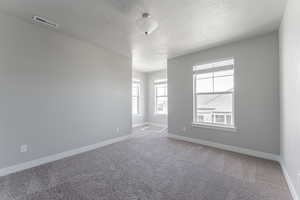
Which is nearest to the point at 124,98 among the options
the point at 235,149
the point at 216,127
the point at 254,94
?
the point at 216,127

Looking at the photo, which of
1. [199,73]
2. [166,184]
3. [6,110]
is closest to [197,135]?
[199,73]

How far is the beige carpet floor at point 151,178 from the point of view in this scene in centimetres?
176

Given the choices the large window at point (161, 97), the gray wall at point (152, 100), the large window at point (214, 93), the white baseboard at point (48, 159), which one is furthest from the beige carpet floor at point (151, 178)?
the large window at point (161, 97)

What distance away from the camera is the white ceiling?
201 centimetres

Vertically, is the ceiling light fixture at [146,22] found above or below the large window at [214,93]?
above

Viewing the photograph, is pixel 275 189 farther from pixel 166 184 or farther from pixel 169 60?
pixel 169 60

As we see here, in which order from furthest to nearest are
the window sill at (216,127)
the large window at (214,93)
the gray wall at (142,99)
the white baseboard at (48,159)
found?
the gray wall at (142,99) < the large window at (214,93) < the window sill at (216,127) < the white baseboard at (48,159)

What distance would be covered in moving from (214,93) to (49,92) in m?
4.07

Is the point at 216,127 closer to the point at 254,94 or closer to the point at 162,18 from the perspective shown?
the point at 254,94

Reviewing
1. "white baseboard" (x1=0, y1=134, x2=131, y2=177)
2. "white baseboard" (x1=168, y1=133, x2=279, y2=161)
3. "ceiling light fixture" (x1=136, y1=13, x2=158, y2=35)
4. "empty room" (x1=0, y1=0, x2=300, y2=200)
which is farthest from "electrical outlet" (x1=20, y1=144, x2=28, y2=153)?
"white baseboard" (x1=168, y1=133, x2=279, y2=161)

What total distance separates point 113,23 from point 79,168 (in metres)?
2.83

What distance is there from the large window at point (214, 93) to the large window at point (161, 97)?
2.48 meters

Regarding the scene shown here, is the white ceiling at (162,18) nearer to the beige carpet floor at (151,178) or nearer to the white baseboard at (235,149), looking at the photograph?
the white baseboard at (235,149)

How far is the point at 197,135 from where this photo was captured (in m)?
3.89
